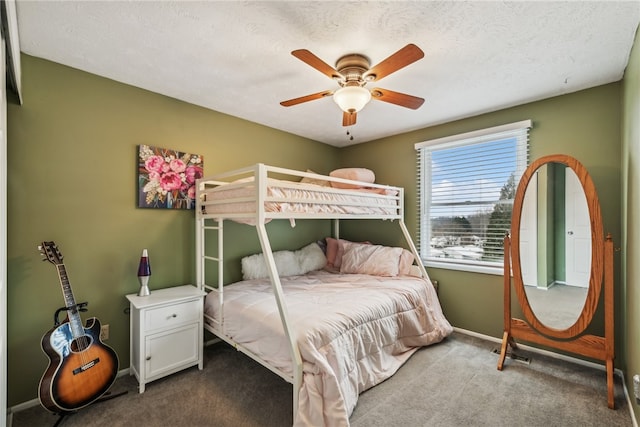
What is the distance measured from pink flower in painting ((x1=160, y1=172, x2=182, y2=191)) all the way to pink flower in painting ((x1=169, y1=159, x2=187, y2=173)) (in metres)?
0.04

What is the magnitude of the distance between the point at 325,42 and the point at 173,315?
221 centimetres

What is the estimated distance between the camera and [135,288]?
238 centimetres

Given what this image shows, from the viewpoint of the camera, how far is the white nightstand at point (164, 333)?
2.09m

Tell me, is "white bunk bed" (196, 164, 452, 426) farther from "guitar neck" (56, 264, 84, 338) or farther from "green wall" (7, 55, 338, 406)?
"guitar neck" (56, 264, 84, 338)

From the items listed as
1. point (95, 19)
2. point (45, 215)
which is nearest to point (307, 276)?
point (45, 215)

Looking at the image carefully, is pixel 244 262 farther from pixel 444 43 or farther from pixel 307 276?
pixel 444 43

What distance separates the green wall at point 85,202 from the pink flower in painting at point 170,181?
0.70ft

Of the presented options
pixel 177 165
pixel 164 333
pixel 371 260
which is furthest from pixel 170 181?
pixel 371 260

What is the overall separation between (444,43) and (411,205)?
2.02m

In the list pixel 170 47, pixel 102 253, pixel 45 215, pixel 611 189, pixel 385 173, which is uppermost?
pixel 170 47

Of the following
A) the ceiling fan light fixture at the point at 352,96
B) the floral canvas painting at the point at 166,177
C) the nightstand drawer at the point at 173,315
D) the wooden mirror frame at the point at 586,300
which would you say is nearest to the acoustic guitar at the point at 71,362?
the nightstand drawer at the point at 173,315

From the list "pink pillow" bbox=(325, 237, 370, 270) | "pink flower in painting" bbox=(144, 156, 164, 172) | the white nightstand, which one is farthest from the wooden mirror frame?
"pink flower in painting" bbox=(144, 156, 164, 172)

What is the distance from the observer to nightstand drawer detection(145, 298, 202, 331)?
212 cm

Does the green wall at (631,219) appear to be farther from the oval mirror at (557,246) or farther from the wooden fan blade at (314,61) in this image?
the wooden fan blade at (314,61)
